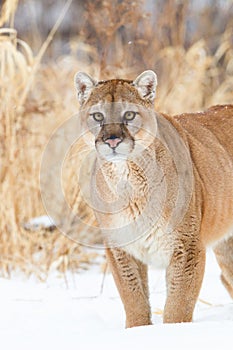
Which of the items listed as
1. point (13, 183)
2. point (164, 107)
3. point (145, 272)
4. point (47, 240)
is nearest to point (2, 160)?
Answer: point (13, 183)

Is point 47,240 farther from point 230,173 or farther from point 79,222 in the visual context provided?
point 230,173

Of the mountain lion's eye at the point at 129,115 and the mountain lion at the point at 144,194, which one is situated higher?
the mountain lion's eye at the point at 129,115

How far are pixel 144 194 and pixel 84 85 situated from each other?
2.18 feet

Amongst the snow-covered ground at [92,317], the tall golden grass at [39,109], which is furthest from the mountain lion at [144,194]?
the tall golden grass at [39,109]

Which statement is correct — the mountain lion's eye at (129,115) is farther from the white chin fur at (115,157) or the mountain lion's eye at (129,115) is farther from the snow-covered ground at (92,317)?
the snow-covered ground at (92,317)

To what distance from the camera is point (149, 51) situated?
7.48 metres

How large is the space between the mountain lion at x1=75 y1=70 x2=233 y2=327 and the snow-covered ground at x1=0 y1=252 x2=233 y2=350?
10.1 inches

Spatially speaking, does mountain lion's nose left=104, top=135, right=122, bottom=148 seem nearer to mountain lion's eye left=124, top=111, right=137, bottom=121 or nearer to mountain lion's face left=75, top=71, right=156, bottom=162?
mountain lion's face left=75, top=71, right=156, bottom=162

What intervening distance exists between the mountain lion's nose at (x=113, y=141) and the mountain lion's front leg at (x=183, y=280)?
0.65 metres

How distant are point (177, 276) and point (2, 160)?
90.3 inches

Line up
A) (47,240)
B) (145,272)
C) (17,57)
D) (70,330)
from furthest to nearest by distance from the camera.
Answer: (47,240), (17,57), (145,272), (70,330)

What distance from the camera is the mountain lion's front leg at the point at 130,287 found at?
3.99m

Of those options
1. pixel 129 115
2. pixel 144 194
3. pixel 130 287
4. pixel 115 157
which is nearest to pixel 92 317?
pixel 130 287

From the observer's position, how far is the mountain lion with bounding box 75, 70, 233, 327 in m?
3.76
